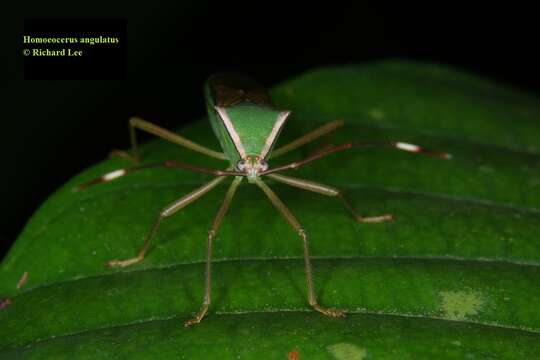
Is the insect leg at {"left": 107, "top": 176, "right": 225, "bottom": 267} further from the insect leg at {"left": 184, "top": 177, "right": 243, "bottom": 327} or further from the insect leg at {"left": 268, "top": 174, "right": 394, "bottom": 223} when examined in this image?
the insect leg at {"left": 268, "top": 174, "right": 394, "bottom": 223}

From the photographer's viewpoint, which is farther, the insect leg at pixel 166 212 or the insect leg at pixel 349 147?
the insect leg at pixel 349 147

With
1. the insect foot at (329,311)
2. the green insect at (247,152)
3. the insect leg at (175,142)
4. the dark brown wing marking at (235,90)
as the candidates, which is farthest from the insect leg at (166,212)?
the insect foot at (329,311)

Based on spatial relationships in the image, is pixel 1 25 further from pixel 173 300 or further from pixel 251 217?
pixel 173 300

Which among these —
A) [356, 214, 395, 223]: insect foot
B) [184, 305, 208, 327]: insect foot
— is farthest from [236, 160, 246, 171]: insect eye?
[184, 305, 208, 327]: insect foot

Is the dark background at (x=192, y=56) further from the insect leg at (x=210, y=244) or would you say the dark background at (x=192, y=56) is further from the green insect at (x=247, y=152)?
the insect leg at (x=210, y=244)

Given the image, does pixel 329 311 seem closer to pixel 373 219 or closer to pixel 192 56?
pixel 373 219

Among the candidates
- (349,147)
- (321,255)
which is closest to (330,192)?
(349,147)
